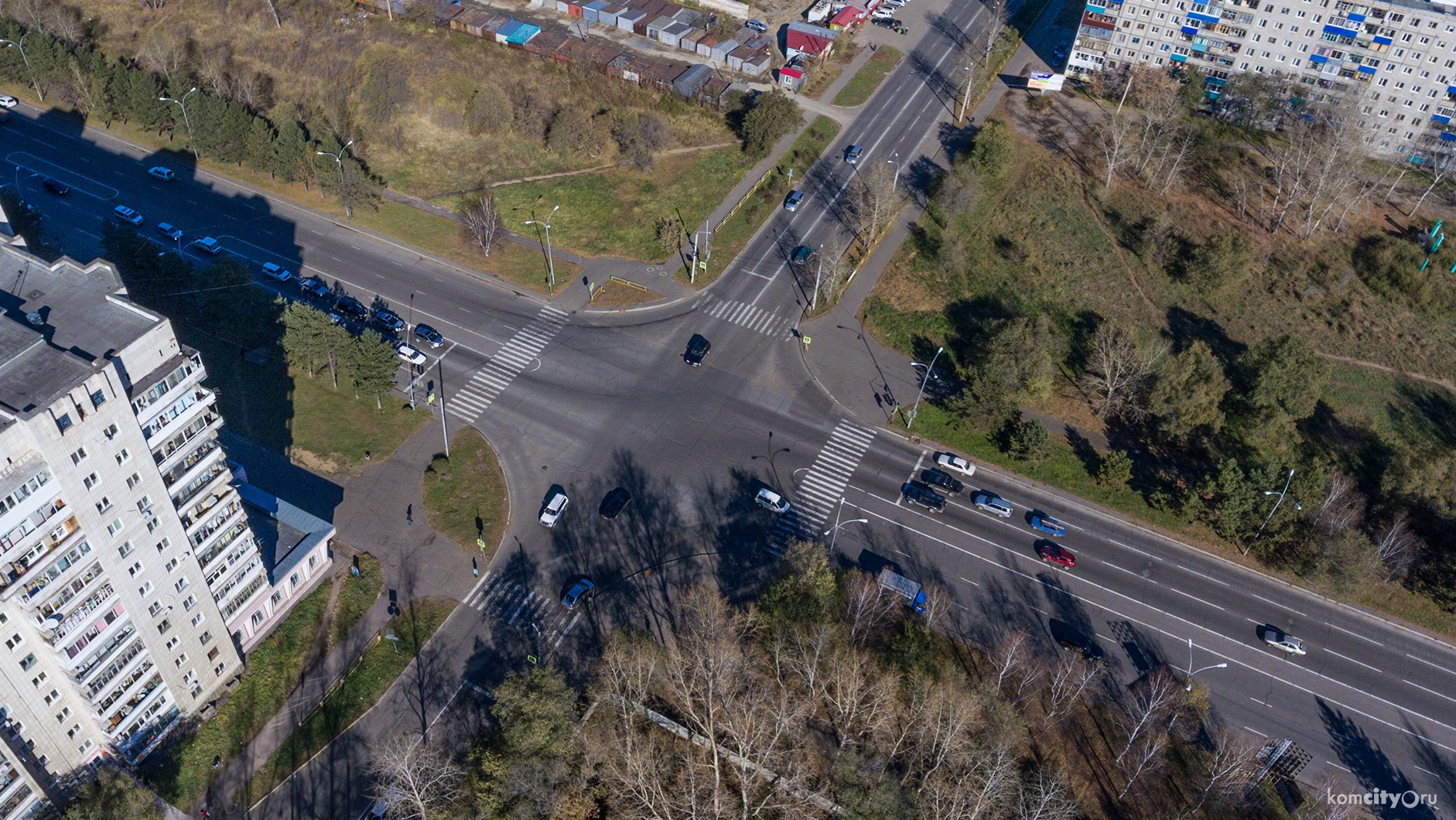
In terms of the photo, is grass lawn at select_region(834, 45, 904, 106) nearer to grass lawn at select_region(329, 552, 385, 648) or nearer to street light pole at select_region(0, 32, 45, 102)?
grass lawn at select_region(329, 552, 385, 648)

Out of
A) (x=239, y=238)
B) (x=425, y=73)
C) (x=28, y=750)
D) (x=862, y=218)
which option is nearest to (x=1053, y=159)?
(x=862, y=218)

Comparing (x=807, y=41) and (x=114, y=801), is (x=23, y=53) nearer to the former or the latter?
(x=807, y=41)

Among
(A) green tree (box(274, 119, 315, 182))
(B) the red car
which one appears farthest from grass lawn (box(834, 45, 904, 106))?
(B) the red car

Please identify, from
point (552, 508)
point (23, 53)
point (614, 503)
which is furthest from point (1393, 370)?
point (23, 53)

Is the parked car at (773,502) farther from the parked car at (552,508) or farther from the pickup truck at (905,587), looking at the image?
the parked car at (552,508)

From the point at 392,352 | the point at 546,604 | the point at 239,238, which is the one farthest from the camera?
the point at 239,238

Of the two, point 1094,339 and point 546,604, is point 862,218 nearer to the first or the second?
point 1094,339
